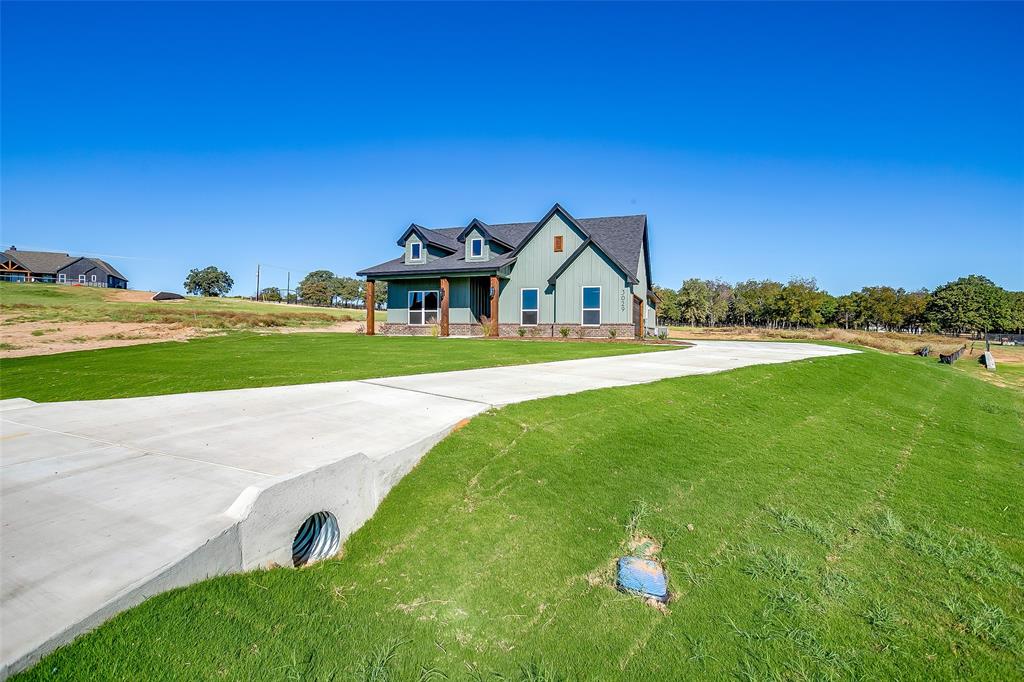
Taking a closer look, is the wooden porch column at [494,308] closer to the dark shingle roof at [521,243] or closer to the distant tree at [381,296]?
the dark shingle roof at [521,243]

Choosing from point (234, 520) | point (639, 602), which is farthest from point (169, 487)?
point (639, 602)

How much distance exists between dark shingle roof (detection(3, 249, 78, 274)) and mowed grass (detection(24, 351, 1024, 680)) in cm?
10150

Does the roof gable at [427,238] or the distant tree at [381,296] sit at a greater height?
the distant tree at [381,296]

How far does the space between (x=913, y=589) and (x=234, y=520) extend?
197 inches

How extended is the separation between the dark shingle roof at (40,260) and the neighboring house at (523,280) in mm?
81459

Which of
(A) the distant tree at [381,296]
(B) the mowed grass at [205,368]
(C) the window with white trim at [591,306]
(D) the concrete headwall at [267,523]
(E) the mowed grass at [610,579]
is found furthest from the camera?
(A) the distant tree at [381,296]

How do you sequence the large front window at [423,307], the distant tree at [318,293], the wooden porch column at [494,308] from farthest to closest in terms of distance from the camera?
the distant tree at [318,293] → the large front window at [423,307] → the wooden porch column at [494,308]

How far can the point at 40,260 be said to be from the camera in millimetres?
74938

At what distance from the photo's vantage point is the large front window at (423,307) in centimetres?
2631

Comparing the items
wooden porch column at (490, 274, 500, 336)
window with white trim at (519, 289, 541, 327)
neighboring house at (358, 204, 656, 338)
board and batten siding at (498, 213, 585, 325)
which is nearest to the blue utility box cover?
neighboring house at (358, 204, 656, 338)

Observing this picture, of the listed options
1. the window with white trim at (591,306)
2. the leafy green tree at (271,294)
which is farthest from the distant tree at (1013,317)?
the leafy green tree at (271,294)

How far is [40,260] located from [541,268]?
92.9 metres

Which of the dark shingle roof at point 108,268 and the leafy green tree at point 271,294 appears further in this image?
the leafy green tree at point 271,294

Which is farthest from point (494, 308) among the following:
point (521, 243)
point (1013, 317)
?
point (1013, 317)
